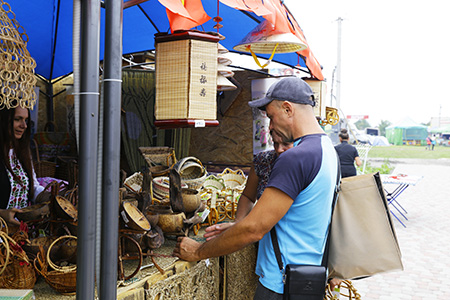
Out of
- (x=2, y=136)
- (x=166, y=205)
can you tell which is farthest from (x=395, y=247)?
(x=2, y=136)

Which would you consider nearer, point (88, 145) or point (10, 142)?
point (88, 145)

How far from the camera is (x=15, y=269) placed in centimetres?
183

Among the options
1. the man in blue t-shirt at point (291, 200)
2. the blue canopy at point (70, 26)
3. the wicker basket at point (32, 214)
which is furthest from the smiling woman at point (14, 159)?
the blue canopy at point (70, 26)

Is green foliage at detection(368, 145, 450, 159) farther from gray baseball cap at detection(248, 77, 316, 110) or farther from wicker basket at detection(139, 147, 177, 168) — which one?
gray baseball cap at detection(248, 77, 316, 110)

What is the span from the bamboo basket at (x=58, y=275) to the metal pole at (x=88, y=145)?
0.35 metres

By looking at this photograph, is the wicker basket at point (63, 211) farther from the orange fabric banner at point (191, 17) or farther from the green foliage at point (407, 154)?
the green foliage at point (407, 154)

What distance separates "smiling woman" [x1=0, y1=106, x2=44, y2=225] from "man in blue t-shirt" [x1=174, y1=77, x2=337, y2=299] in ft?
5.96

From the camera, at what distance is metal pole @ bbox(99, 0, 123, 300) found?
1.51 meters

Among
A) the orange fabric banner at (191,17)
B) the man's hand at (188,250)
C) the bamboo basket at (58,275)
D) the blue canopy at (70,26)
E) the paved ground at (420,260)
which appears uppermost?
the blue canopy at (70,26)

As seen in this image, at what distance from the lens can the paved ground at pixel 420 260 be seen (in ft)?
14.9

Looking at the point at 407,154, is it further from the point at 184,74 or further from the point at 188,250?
the point at 188,250

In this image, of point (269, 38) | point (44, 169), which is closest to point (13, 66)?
point (269, 38)

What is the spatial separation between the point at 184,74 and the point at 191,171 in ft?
5.12

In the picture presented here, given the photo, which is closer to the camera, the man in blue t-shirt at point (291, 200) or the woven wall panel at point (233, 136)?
the man in blue t-shirt at point (291, 200)
